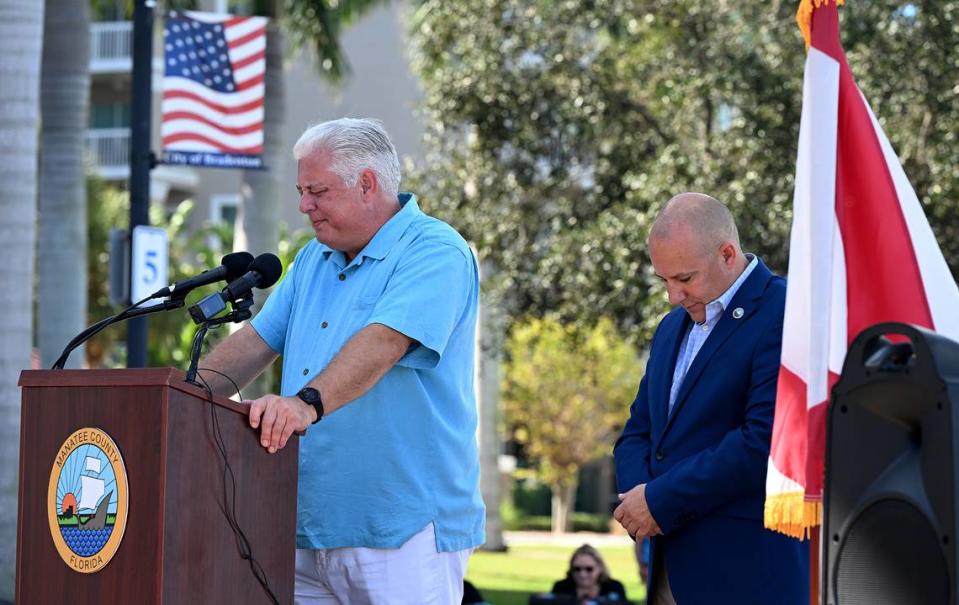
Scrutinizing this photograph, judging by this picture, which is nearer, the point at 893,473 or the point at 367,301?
the point at 893,473

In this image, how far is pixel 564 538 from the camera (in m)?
41.4

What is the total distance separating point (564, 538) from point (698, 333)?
36644 mm

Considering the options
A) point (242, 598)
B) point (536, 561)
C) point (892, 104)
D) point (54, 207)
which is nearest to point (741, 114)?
point (892, 104)

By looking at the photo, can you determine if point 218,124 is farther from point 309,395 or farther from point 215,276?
point 309,395

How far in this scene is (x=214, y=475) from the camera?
159 inches

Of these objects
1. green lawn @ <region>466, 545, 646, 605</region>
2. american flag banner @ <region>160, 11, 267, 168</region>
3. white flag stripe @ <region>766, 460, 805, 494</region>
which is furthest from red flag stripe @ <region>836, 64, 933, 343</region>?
green lawn @ <region>466, 545, 646, 605</region>

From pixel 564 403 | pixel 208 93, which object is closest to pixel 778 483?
pixel 208 93

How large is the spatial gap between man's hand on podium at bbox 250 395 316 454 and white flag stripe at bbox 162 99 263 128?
1037 cm

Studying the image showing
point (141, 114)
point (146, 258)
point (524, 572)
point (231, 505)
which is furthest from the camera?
point (524, 572)

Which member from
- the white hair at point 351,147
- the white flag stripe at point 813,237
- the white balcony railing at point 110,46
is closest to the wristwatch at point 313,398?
the white hair at point 351,147

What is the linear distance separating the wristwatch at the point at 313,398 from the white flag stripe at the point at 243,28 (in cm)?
1062

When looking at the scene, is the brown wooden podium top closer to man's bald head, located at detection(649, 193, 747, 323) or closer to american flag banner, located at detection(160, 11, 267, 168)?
man's bald head, located at detection(649, 193, 747, 323)

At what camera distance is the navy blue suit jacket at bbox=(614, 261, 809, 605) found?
4980 millimetres

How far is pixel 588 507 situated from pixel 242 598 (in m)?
48.2
